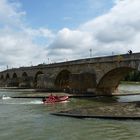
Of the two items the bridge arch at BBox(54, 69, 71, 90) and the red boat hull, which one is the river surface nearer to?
the red boat hull

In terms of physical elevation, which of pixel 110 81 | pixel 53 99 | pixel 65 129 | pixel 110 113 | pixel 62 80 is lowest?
pixel 65 129

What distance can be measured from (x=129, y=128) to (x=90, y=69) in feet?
113

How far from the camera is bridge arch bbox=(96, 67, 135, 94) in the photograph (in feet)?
182

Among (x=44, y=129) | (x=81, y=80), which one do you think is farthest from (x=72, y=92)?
(x=44, y=129)

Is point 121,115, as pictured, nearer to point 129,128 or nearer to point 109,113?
point 109,113

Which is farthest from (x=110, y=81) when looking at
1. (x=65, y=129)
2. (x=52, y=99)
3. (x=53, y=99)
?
(x=65, y=129)

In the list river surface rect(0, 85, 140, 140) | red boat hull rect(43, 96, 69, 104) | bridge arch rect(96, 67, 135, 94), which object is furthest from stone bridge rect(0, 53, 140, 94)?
river surface rect(0, 85, 140, 140)

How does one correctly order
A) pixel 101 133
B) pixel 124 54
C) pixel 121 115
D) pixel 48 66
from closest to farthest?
1. pixel 101 133
2. pixel 121 115
3. pixel 124 54
4. pixel 48 66

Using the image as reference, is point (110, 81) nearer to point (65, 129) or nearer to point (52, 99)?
point (52, 99)

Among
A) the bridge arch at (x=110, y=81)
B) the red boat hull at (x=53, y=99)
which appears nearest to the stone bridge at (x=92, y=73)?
the bridge arch at (x=110, y=81)

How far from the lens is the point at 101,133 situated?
23.3m

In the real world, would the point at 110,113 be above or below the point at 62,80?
below

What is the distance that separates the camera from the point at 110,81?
59031mm

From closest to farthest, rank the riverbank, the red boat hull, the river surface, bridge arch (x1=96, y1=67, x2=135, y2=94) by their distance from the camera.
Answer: the river surface < the riverbank < the red boat hull < bridge arch (x1=96, y1=67, x2=135, y2=94)
